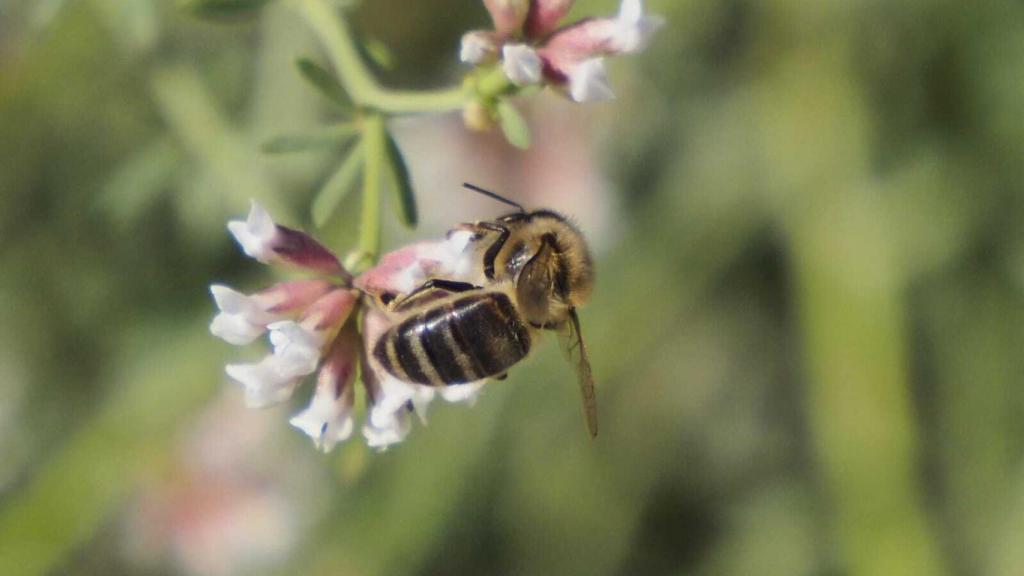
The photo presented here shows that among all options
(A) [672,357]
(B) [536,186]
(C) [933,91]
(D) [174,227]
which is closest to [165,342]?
(D) [174,227]

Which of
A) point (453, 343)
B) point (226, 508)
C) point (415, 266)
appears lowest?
point (226, 508)

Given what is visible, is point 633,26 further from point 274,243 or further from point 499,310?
point 274,243

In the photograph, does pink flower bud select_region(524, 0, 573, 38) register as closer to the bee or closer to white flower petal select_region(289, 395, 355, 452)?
the bee

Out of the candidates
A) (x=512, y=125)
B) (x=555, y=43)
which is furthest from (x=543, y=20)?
(x=512, y=125)

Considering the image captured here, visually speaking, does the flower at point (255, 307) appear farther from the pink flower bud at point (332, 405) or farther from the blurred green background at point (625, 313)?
the blurred green background at point (625, 313)

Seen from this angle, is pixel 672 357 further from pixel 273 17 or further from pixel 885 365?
pixel 273 17

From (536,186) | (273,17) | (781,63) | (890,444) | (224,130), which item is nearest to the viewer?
(224,130)
